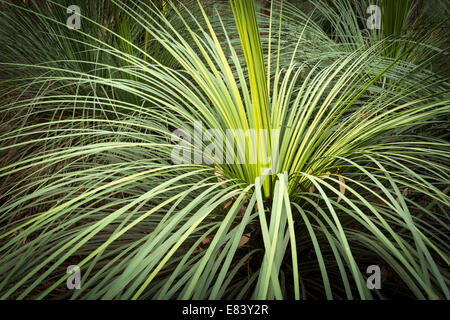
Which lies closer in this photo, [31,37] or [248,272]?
[248,272]

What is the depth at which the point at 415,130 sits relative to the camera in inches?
38.8

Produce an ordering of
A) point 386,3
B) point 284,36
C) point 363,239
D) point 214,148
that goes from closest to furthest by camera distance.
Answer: point 363,239 < point 214,148 < point 386,3 < point 284,36

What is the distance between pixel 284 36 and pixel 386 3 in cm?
42

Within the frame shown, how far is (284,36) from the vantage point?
1.47 meters

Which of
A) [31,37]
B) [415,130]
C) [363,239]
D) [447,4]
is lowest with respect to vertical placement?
[363,239]

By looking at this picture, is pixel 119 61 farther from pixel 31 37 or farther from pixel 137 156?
pixel 137 156

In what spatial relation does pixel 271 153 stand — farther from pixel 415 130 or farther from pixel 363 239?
pixel 415 130

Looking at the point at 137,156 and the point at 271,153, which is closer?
the point at 271,153

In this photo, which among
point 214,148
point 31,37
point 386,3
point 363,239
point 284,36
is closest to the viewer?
point 363,239

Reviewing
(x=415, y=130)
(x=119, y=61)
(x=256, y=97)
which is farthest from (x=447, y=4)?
(x=119, y=61)
